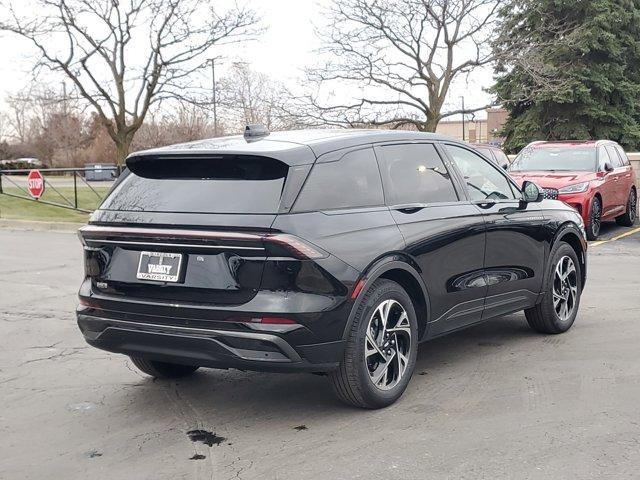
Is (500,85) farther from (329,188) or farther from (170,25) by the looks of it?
(329,188)

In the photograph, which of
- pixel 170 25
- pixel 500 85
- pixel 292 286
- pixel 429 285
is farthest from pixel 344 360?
pixel 500 85

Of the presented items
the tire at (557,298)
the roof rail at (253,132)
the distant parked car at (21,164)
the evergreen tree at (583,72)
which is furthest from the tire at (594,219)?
the distant parked car at (21,164)

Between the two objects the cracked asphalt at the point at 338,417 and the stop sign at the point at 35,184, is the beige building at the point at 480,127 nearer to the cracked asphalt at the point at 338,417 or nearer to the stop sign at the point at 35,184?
the stop sign at the point at 35,184

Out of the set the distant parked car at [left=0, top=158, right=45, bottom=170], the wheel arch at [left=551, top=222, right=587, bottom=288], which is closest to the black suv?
the wheel arch at [left=551, top=222, right=587, bottom=288]

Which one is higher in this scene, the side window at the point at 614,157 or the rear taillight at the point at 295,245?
the side window at the point at 614,157

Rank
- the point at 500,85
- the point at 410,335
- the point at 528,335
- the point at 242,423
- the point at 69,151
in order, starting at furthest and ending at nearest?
the point at 69,151
the point at 500,85
the point at 528,335
the point at 410,335
the point at 242,423

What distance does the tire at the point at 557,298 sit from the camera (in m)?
6.39

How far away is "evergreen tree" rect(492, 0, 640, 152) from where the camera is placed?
2892 cm

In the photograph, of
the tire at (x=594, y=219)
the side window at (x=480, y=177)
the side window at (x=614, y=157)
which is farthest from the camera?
the side window at (x=614, y=157)

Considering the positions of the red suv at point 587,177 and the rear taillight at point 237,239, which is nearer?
the rear taillight at point 237,239

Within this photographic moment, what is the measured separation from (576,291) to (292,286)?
11.8 feet

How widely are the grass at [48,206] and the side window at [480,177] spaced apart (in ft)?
48.2

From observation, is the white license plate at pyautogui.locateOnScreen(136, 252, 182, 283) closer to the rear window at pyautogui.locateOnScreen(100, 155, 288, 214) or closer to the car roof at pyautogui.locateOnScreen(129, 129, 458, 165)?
the rear window at pyautogui.locateOnScreen(100, 155, 288, 214)

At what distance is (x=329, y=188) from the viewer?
181 inches
